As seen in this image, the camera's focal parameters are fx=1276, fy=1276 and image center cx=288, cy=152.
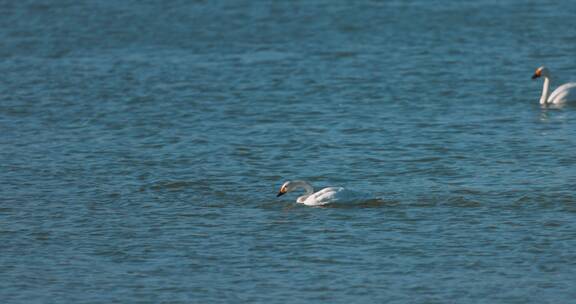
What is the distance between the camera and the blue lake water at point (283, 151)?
14773 millimetres

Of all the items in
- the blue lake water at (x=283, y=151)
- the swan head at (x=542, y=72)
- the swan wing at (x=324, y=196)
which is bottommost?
the blue lake water at (x=283, y=151)

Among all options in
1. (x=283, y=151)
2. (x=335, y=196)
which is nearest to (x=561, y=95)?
(x=283, y=151)

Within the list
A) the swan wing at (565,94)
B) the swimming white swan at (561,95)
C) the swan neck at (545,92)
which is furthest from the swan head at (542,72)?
the swan wing at (565,94)

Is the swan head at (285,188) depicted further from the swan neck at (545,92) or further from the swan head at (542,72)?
the swan head at (542,72)

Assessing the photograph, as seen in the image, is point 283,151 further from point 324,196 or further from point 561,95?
point 561,95

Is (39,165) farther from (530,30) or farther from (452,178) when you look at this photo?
(530,30)

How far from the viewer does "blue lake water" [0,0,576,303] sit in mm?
14773

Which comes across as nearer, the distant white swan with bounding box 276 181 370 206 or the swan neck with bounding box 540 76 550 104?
the distant white swan with bounding box 276 181 370 206

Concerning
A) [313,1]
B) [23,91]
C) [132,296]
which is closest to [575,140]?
[132,296]

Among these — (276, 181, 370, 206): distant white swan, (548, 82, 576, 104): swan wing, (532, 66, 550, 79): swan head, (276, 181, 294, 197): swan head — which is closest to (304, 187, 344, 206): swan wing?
(276, 181, 370, 206): distant white swan

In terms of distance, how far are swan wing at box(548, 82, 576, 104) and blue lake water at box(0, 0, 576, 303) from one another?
22 centimetres

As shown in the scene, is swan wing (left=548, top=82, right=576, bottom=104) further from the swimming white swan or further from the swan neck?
the swan neck

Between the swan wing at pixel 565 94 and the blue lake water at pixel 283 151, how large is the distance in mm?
216

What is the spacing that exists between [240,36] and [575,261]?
693 inches
